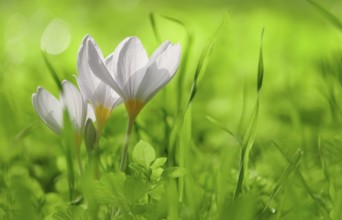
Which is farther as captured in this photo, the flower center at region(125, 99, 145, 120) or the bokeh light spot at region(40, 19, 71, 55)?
the bokeh light spot at region(40, 19, 71, 55)

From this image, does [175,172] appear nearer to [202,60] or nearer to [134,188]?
[134,188]

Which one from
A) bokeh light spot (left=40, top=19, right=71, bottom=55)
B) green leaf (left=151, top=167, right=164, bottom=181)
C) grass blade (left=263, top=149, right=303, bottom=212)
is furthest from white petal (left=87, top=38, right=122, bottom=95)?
bokeh light spot (left=40, top=19, right=71, bottom=55)

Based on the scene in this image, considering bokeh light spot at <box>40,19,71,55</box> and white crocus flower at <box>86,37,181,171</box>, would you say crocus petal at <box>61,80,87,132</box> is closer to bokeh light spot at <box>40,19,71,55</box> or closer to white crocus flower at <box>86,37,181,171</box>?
white crocus flower at <box>86,37,181,171</box>

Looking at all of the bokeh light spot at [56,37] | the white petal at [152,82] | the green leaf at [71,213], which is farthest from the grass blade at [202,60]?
the bokeh light spot at [56,37]

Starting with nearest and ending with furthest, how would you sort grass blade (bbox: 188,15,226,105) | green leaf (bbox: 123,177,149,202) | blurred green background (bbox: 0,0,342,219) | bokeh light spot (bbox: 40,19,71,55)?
1. green leaf (bbox: 123,177,149,202)
2. grass blade (bbox: 188,15,226,105)
3. blurred green background (bbox: 0,0,342,219)
4. bokeh light spot (bbox: 40,19,71,55)

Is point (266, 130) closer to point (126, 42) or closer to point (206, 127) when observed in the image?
point (206, 127)

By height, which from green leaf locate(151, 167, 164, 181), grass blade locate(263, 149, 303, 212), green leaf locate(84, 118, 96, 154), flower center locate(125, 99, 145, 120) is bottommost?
grass blade locate(263, 149, 303, 212)

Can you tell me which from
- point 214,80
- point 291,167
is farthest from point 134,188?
point 214,80
